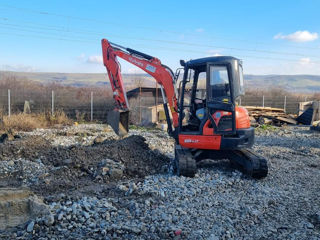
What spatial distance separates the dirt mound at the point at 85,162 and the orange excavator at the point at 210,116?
0.86 m

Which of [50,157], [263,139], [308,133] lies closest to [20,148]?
[50,157]

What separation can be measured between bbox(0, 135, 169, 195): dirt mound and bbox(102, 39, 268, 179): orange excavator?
86cm

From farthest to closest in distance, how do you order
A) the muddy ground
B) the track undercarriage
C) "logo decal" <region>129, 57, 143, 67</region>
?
"logo decal" <region>129, 57, 143, 67</region> → the track undercarriage → the muddy ground

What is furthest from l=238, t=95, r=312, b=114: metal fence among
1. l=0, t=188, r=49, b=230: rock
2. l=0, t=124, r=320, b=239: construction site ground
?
l=0, t=188, r=49, b=230: rock

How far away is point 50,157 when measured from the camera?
291 inches

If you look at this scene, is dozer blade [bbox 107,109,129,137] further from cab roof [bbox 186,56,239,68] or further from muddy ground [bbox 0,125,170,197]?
cab roof [bbox 186,56,239,68]

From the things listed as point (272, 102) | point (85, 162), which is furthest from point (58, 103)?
point (272, 102)

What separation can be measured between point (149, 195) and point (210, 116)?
2.25 metres

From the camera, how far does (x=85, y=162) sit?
275 inches

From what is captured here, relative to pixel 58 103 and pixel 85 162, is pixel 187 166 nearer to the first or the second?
pixel 85 162

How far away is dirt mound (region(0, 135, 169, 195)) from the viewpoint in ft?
19.4

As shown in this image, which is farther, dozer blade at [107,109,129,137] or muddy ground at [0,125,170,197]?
dozer blade at [107,109,129,137]

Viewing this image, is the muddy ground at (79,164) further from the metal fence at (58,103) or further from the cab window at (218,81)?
the metal fence at (58,103)

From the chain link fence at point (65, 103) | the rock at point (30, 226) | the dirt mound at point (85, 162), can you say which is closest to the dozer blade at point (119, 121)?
the dirt mound at point (85, 162)
